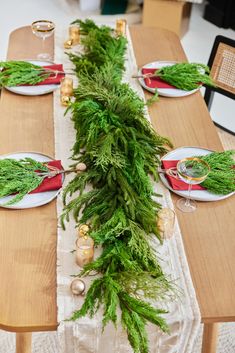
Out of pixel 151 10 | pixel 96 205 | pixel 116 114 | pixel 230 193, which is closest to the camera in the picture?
pixel 96 205

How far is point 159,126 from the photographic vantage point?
7.39ft

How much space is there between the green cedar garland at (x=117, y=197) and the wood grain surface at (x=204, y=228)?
10cm

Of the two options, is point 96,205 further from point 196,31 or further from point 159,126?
point 196,31

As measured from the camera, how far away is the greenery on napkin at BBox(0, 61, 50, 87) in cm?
238

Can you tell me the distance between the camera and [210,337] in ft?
6.39


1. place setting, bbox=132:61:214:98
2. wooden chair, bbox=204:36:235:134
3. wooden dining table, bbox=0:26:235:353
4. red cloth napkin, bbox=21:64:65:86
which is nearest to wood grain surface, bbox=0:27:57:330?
wooden dining table, bbox=0:26:235:353

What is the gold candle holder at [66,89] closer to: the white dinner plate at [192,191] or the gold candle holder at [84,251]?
the white dinner plate at [192,191]

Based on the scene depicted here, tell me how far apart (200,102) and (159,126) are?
270mm

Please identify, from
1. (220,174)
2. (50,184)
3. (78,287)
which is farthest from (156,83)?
(78,287)

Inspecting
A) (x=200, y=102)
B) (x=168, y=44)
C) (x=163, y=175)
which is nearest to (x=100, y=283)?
(x=163, y=175)

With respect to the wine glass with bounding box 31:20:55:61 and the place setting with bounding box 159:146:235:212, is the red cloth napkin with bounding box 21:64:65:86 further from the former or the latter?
the place setting with bounding box 159:146:235:212

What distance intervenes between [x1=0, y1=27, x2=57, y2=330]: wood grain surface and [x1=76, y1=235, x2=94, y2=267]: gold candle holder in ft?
0.27

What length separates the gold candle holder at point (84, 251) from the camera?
5.44ft

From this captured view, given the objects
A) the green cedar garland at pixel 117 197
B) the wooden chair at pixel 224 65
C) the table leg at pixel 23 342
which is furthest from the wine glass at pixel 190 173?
the wooden chair at pixel 224 65
